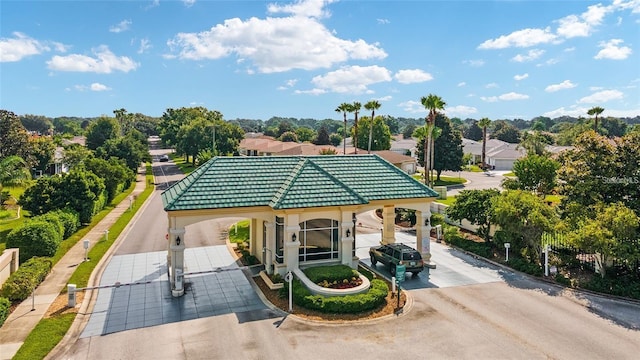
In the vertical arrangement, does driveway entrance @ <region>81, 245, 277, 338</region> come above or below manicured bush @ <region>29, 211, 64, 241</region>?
below

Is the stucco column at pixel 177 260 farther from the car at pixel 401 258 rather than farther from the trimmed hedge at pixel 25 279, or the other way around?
the car at pixel 401 258

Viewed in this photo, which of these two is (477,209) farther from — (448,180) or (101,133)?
(101,133)

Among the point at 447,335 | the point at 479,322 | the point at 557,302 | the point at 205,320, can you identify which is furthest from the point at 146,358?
the point at 557,302

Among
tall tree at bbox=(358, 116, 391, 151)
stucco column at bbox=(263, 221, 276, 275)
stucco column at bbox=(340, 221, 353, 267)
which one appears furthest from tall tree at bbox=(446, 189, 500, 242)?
tall tree at bbox=(358, 116, 391, 151)

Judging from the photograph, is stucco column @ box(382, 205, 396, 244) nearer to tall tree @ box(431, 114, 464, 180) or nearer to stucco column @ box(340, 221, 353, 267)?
stucco column @ box(340, 221, 353, 267)

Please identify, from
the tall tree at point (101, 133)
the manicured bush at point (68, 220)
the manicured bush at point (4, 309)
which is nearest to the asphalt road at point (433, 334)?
the manicured bush at point (4, 309)

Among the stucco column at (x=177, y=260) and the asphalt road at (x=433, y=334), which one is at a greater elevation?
the stucco column at (x=177, y=260)
